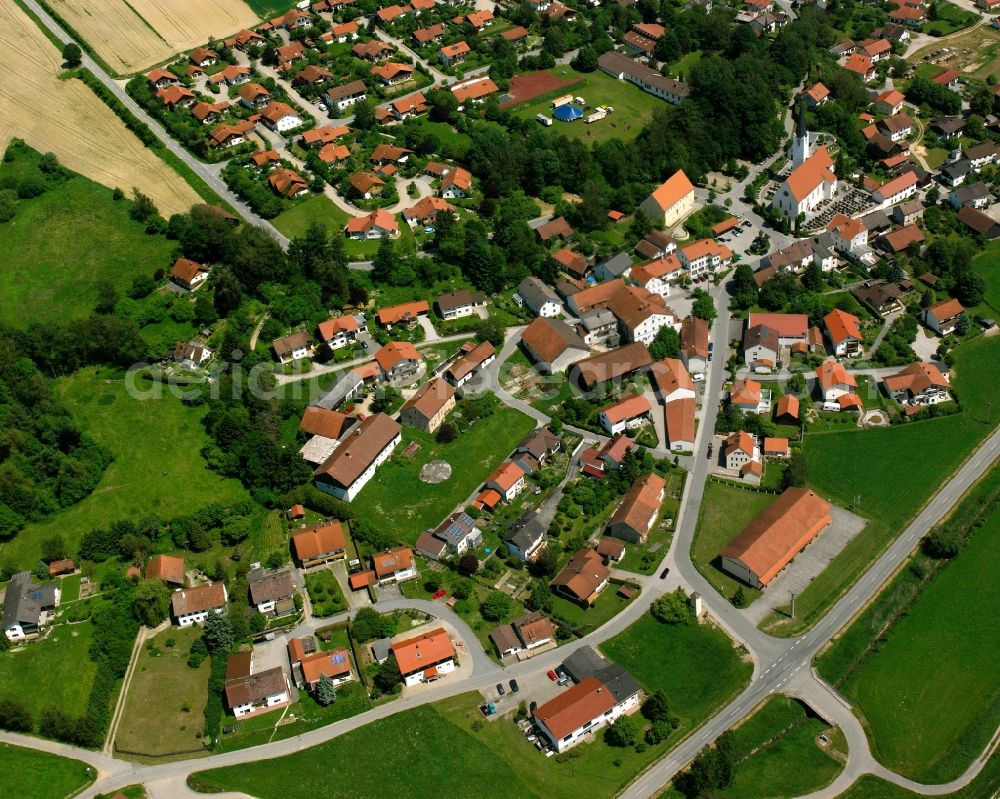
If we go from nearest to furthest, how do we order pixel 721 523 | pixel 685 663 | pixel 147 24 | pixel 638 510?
pixel 685 663 < pixel 638 510 < pixel 721 523 < pixel 147 24

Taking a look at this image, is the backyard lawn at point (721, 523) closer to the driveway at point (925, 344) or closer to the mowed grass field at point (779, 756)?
the mowed grass field at point (779, 756)

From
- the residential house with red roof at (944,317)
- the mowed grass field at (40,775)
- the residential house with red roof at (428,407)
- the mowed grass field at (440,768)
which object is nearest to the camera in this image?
the mowed grass field at (440,768)

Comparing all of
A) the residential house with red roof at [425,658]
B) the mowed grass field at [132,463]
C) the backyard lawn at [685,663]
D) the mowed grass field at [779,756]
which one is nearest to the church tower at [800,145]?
the backyard lawn at [685,663]

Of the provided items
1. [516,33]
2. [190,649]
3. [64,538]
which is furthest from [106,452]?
[516,33]

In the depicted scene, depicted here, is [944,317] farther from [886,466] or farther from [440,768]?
[440,768]

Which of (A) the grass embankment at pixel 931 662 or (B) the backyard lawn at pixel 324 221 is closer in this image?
(A) the grass embankment at pixel 931 662

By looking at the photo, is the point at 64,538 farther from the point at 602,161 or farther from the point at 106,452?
the point at 602,161

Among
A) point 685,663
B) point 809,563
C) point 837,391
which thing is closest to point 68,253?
point 685,663
